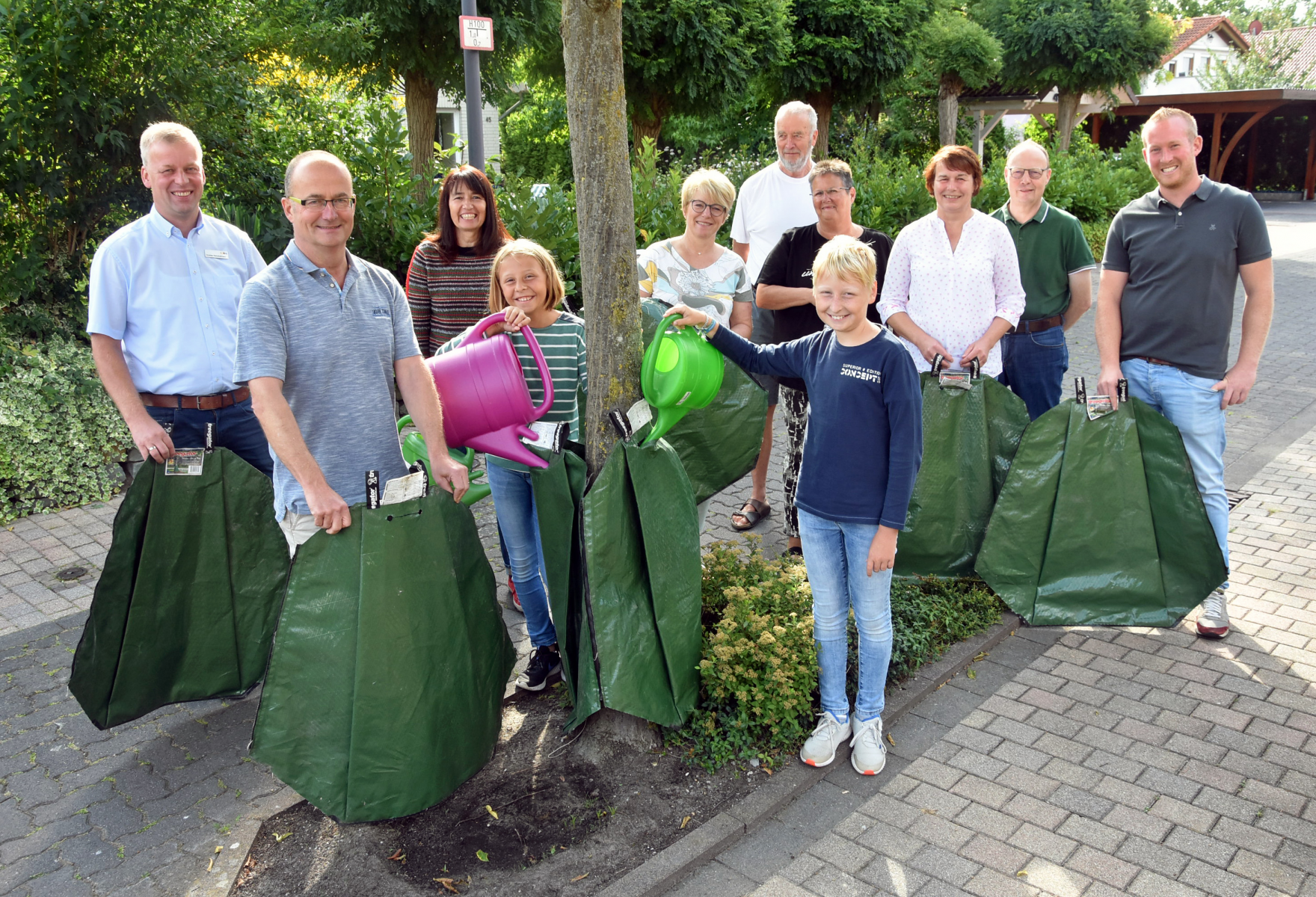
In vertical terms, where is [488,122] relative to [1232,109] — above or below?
below

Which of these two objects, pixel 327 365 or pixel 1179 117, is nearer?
pixel 327 365

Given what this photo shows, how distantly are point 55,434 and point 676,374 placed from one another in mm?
4601

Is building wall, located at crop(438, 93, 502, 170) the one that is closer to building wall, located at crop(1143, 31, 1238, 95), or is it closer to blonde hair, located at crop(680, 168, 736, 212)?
blonde hair, located at crop(680, 168, 736, 212)

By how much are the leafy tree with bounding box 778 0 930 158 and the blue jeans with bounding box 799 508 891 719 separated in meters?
15.7

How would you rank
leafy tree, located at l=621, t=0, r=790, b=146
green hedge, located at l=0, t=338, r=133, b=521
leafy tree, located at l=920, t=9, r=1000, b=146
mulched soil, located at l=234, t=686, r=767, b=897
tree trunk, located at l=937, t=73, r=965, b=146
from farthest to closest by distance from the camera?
1. tree trunk, located at l=937, t=73, r=965, b=146
2. leafy tree, located at l=920, t=9, r=1000, b=146
3. leafy tree, located at l=621, t=0, r=790, b=146
4. green hedge, located at l=0, t=338, r=133, b=521
5. mulched soil, located at l=234, t=686, r=767, b=897

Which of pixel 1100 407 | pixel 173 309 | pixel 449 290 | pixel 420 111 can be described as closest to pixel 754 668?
pixel 1100 407

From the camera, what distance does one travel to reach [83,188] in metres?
6.59

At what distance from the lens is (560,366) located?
11.7 ft

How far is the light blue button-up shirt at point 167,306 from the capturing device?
3.56 metres

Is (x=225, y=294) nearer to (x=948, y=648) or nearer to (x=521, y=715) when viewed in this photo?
(x=521, y=715)

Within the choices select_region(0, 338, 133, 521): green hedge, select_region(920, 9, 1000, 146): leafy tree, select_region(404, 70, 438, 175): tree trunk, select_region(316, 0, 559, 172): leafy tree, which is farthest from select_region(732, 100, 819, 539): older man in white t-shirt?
select_region(920, 9, 1000, 146): leafy tree

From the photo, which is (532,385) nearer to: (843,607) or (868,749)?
(843,607)

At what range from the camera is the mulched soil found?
2.80 metres

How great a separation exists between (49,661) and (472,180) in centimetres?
272
